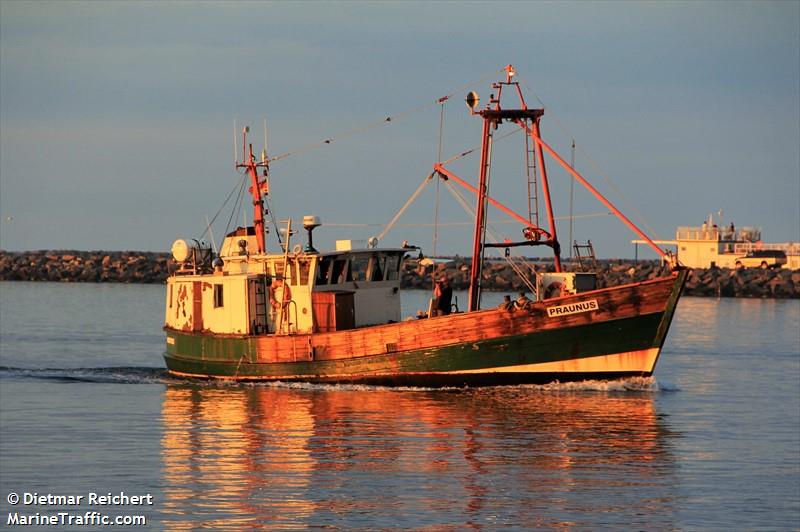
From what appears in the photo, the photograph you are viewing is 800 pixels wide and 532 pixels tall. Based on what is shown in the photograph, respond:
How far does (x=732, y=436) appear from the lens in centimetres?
2828

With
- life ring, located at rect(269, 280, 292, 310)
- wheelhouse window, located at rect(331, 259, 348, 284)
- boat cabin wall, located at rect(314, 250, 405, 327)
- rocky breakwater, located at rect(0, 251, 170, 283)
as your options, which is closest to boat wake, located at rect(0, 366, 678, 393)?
life ring, located at rect(269, 280, 292, 310)

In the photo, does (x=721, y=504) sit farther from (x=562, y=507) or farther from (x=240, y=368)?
(x=240, y=368)

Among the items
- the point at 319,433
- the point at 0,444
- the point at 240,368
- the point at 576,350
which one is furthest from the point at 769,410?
the point at 0,444

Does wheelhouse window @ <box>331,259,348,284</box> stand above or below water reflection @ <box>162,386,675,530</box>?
above

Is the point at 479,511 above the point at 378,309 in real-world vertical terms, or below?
below

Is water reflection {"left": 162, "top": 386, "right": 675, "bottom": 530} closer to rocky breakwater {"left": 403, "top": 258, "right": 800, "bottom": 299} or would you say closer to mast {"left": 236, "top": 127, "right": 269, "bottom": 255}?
mast {"left": 236, "top": 127, "right": 269, "bottom": 255}

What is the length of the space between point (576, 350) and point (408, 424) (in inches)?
266

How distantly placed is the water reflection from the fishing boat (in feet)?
2.95

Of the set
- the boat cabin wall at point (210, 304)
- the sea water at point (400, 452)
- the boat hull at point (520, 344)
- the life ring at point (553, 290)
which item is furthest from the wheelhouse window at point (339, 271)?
the life ring at point (553, 290)

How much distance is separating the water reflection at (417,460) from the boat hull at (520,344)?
616mm

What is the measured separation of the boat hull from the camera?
3353 cm
